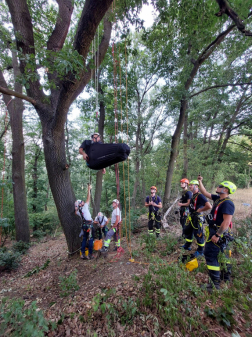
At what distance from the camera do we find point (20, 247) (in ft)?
24.2

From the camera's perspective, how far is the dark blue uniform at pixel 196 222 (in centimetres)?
418

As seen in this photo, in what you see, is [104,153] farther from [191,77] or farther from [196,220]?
[191,77]

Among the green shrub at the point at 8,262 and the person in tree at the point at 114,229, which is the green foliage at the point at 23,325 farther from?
the green shrub at the point at 8,262

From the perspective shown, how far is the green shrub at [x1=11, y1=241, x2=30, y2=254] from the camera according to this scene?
23.7ft

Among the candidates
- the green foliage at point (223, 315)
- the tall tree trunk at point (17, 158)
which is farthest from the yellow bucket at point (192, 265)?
the tall tree trunk at point (17, 158)

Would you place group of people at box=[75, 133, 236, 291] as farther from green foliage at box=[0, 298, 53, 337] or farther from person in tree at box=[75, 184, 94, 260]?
green foliage at box=[0, 298, 53, 337]

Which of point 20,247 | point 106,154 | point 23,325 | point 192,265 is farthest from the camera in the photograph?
point 20,247

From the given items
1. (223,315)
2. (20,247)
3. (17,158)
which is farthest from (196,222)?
(17,158)

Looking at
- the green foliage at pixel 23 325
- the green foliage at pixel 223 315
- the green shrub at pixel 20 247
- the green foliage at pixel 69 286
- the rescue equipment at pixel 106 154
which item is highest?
the rescue equipment at pixel 106 154

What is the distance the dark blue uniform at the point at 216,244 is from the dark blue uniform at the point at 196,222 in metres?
0.95

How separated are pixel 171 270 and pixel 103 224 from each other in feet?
9.62

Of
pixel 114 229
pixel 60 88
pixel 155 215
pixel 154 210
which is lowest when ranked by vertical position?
pixel 114 229

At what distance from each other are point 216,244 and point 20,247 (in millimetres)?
8440

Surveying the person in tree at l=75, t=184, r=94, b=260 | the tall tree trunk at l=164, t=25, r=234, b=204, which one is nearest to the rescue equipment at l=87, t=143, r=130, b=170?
the person in tree at l=75, t=184, r=94, b=260
